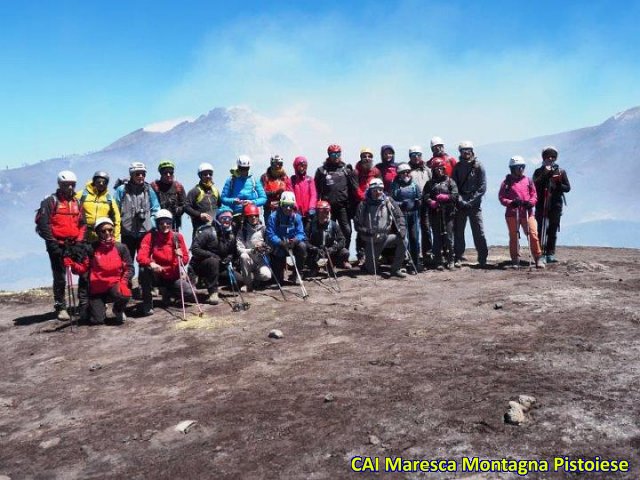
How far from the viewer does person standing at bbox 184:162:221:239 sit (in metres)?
12.2

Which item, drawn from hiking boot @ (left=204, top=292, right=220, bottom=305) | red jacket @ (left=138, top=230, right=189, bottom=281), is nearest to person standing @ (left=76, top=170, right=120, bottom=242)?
red jacket @ (left=138, top=230, right=189, bottom=281)

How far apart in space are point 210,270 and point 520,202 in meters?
8.18

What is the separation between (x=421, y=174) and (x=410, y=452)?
1002 centimetres

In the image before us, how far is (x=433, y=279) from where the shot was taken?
12.8 meters

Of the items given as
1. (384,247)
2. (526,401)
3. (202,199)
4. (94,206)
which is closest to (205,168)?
(202,199)

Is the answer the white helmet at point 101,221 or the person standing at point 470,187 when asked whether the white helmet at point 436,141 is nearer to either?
the person standing at point 470,187

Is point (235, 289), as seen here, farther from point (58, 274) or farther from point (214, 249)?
point (58, 274)

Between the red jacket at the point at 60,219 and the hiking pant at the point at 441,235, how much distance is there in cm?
867

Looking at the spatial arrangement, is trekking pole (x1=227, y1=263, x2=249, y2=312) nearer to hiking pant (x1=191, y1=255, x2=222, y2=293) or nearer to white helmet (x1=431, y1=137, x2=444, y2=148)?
hiking pant (x1=191, y1=255, x2=222, y2=293)

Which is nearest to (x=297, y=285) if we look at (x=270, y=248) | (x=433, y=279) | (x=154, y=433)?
(x=270, y=248)

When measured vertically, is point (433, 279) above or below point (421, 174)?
below

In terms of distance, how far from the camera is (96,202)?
35.1ft

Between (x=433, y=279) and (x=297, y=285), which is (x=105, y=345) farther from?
(x=433, y=279)

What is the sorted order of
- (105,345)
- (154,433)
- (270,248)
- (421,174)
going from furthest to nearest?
1. (421,174)
2. (270,248)
3. (105,345)
4. (154,433)
